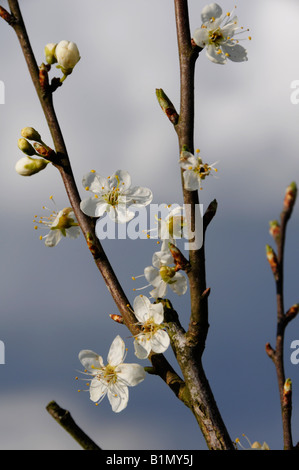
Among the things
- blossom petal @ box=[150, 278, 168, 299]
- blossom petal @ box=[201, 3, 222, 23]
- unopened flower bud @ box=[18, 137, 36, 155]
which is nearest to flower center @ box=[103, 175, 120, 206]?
unopened flower bud @ box=[18, 137, 36, 155]

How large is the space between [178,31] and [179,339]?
3.82ft

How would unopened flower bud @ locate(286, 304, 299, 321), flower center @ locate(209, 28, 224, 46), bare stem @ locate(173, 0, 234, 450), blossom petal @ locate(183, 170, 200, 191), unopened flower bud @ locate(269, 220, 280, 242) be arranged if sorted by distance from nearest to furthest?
unopened flower bud @ locate(269, 220, 280, 242), unopened flower bud @ locate(286, 304, 299, 321), bare stem @ locate(173, 0, 234, 450), blossom petal @ locate(183, 170, 200, 191), flower center @ locate(209, 28, 224, 46)

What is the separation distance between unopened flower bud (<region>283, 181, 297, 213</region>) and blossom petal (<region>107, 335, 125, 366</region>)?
1009 millimetres

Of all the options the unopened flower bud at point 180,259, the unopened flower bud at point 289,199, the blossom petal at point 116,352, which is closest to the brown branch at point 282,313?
the unopened flower bud at point 289,199

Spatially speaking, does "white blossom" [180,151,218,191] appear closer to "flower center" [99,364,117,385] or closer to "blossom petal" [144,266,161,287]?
"blossom petal" [144,266,161,287]

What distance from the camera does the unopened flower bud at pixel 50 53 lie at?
248 cm

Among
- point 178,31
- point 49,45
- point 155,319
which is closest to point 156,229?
point 155,319

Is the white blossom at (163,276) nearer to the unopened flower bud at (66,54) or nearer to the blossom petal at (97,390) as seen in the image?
the blossom petal at (97,390)

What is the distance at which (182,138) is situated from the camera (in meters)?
2.07

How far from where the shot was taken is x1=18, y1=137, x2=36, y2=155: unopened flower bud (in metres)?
2.31
